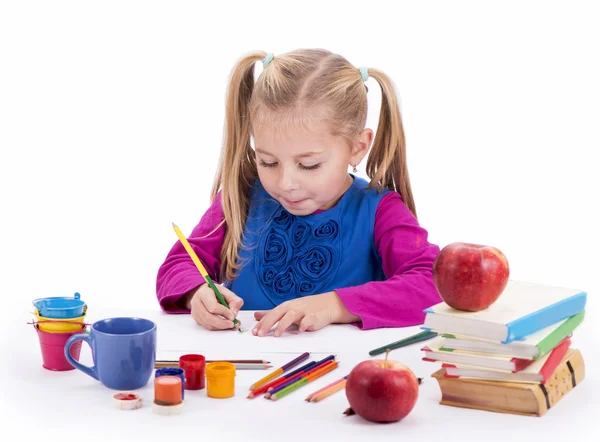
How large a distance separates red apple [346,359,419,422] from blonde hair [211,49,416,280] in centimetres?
90

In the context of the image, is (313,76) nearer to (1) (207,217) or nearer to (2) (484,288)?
(1) (207,217)

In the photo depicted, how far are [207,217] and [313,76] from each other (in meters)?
0.57

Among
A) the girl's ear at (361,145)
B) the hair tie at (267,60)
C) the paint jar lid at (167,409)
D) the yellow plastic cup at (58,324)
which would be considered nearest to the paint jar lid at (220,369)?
the paint jar lid at (167,409)

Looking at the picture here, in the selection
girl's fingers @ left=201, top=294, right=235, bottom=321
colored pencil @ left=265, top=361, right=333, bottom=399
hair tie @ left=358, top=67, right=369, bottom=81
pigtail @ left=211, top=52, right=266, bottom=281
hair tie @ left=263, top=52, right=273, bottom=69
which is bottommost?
colored pencil @ left=265, top=361, right=333, bottom=399

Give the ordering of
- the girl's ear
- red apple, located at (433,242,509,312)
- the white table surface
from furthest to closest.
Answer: the girl's ear, red apple, located at (433,242,509,312), the white table surface

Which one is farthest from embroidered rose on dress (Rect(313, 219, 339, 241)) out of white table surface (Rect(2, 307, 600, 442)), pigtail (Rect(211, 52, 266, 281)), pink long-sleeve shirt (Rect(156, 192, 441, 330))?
white table surface (Rect(2, 307, 600, 442))

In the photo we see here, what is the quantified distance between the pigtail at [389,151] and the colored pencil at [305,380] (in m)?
0.84

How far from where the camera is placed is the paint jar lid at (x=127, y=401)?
1.61 meters

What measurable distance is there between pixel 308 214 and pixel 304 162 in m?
0.26

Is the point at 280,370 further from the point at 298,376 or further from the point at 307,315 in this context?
the point at 307,315

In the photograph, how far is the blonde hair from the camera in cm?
233

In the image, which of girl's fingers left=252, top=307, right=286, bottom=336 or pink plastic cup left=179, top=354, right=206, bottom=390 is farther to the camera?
girl's fingers left=252, top=307, right=286, bottom=336

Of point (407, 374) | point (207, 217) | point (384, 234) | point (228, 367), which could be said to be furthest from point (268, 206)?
point (407, 374)

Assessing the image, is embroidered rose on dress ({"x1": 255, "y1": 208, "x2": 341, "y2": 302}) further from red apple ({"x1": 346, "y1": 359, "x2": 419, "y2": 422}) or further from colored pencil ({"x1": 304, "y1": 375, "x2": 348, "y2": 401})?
red apple ({"x1": 346, "y1": 359, "x2": 419, "y2": 422})
